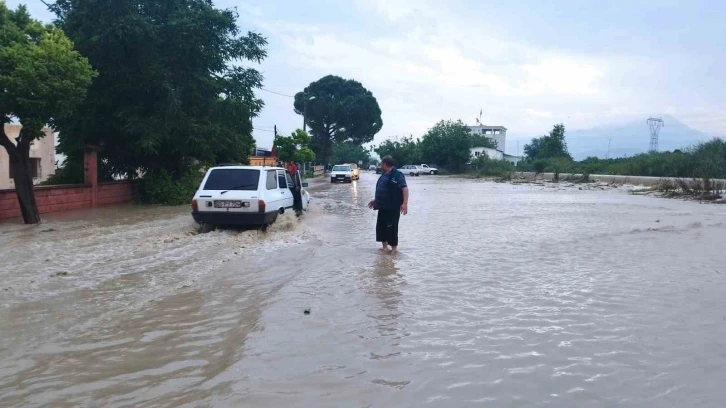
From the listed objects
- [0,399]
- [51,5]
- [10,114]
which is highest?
[51,5]

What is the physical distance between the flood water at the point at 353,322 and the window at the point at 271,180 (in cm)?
140

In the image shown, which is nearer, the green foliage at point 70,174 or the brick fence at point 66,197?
the brick fence at point 66,197

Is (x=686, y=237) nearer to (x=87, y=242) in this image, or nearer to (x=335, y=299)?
(x=335, y=299)

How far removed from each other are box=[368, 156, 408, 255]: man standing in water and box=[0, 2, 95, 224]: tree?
763 centimetres

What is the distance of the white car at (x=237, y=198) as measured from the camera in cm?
1137

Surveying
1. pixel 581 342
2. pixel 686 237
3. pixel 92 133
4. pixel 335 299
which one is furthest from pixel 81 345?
pixel 92 133

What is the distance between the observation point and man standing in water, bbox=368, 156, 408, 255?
994 cm

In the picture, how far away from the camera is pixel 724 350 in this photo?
499cm

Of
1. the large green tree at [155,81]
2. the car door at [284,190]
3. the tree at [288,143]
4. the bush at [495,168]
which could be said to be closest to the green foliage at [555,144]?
the bush at [495,168]

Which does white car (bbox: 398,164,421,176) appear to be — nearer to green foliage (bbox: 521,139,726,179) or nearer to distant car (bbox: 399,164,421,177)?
distant car (bbox: 399,164,421,177)

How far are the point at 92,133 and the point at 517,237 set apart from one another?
50.3 feet

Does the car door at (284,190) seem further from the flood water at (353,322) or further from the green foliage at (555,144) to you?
the green foliage at (555,144)

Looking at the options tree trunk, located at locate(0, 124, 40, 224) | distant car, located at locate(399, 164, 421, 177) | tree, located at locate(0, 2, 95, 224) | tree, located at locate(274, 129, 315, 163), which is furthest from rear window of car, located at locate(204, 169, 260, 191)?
distant car, located at locate(399, 164, 421, 177)

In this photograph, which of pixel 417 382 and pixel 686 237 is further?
pixel 686 237
